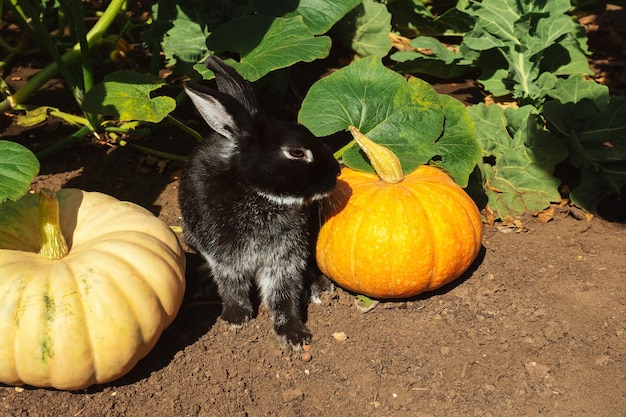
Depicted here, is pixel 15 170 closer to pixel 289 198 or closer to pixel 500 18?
pixel 289 198

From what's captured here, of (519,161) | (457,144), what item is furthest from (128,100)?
(519,161)

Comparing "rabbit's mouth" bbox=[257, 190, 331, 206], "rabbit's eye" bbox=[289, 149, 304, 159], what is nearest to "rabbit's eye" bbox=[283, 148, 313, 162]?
"rabbit's eye" bbox=[289, 149, 304, 159]

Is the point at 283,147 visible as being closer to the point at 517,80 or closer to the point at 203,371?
the point at 203,371

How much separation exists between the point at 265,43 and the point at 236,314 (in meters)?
1.56

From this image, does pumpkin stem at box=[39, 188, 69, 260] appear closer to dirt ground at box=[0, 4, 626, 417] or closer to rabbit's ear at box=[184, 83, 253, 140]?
dirt ground at box=[0, 4, 626, 417]

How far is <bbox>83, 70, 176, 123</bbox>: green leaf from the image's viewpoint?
3855mm

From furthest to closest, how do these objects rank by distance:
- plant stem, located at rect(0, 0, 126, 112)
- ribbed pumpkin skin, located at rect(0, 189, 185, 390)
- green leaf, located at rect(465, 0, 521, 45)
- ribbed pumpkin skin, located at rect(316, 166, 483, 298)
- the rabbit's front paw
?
1. green leaf, located at rect(465, 0, 521, 45)
2. plant stem, located at rect(0, 0, 126, 112)
3. the rabbit's front paw
4. ribbed pumpkin skin, located at rect(316, 166, 483, 298)
5. ribbed pumpkin skin, located at rect(0, 189, 185, 390)

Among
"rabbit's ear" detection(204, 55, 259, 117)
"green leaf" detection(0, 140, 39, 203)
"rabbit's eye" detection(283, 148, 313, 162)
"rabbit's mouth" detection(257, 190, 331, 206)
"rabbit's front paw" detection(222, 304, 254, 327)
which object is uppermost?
"rabbit's ear" detection(204, 55, 259, 117)

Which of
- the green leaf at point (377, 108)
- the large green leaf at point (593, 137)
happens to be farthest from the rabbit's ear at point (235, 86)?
the large green leaf at point (593, 137)

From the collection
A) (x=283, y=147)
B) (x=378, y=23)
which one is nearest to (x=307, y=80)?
(x=378, y=23)

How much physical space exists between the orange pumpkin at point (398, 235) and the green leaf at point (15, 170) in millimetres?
1509

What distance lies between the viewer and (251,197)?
3537 mm

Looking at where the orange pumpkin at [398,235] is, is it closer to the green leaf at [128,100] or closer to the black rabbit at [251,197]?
the black rabbit at [251,197]

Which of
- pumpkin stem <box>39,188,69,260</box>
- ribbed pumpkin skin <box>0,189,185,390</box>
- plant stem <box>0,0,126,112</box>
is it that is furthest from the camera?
plant stem <box>0,0,126,112</box>
